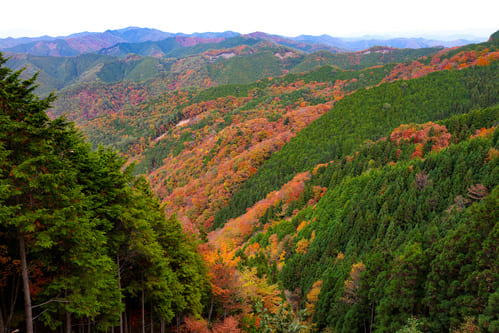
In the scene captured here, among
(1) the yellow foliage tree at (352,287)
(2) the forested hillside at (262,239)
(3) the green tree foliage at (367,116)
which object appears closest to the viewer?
(2) the forested hillside at (262,239)

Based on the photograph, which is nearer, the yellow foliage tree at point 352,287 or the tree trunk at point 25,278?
the tree trunk at point 25,278

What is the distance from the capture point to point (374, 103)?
143250 mm

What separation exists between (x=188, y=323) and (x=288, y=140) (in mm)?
127202

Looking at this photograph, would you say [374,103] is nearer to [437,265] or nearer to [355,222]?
[355,222]

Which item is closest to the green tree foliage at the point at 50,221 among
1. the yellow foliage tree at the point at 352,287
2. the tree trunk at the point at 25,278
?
the tree trunk at the point at 25,278

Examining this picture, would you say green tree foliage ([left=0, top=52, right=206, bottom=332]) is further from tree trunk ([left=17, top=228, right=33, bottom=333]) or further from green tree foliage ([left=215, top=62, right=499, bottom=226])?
green tree foliage ([left=215, top=62, right=499, bottom=226])

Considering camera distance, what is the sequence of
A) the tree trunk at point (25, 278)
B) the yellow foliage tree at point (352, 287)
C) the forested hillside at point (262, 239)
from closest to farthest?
the tree trunk at point (25, 278)
the forested hillside at point (262, 239)
the yellow foliage tree at point (352, 287)

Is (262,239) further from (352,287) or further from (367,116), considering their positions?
(367,116)

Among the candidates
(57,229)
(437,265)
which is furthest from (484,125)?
(57,229)

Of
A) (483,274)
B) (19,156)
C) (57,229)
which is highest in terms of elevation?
(19,156)

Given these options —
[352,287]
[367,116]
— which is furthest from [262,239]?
[367,116]

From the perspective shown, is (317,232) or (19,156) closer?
(19,156)

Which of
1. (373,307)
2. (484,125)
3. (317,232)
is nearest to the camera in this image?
(373,307)

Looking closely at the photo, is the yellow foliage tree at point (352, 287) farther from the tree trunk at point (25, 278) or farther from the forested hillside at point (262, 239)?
the tree trunk at point (25, 278)
